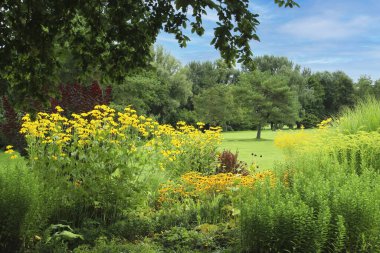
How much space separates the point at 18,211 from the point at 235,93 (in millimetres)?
A: 33939

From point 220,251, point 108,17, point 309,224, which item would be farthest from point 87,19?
point 309,224

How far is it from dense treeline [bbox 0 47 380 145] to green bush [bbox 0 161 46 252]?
56.9ft

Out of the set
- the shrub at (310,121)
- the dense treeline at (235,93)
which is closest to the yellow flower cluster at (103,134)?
the dense treeline at (235,93)

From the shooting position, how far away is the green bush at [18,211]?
183 inches

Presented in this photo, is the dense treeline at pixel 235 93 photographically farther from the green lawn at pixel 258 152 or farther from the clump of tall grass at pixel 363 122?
the clump of tall grass at pixel 363 122

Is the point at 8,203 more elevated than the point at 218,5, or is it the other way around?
the point at 218,5

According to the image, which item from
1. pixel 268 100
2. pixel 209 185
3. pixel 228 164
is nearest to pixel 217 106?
pixel 268 100

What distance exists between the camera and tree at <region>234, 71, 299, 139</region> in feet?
118

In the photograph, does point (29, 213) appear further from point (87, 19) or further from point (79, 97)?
point (79, 97)

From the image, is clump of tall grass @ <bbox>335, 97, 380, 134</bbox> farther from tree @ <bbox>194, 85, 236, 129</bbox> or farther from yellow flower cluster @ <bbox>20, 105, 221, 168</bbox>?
tree @ <bbox>194, 85, 236, 129</bbox>

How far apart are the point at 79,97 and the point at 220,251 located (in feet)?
19.0

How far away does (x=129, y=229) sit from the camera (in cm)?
553

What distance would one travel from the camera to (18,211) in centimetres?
462

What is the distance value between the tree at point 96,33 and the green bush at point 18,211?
5.56 ft
